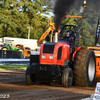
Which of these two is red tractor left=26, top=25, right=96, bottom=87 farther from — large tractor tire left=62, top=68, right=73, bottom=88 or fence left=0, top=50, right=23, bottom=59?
fence left=0, top=50, right=23, bottom=59

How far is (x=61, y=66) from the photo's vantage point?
9102 millimetres

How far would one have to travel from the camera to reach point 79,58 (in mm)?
9359

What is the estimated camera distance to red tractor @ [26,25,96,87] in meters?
8.84

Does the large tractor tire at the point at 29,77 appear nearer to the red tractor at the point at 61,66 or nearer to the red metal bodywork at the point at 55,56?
the red tractor at the point at 61,66

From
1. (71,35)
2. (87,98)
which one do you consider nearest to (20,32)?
(71,35)

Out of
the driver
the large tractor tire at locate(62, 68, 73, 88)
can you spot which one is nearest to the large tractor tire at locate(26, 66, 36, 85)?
the large tractor tire at locate(62, 68, 73, 88)

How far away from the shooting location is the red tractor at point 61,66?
29.0ft

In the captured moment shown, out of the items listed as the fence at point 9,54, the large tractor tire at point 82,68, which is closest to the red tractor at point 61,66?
the large tractor tire at point 82,68

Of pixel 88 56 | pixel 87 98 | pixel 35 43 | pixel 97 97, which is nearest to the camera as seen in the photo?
pixel 97 97

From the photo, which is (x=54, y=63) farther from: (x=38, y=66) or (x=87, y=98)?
(x=87, y=98)

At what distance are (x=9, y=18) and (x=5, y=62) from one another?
31.6 metres

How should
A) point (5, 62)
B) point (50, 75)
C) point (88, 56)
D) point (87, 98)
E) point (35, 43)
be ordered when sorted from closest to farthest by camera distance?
point (87, 98) → point (50, 75) → point (88, 56) → point (5, 62) → point (35, 43)

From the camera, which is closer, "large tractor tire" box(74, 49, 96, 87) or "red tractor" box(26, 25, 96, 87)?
"red tractor" box(26, 25, 96, 87)

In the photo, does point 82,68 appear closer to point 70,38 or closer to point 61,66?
point 61,66
